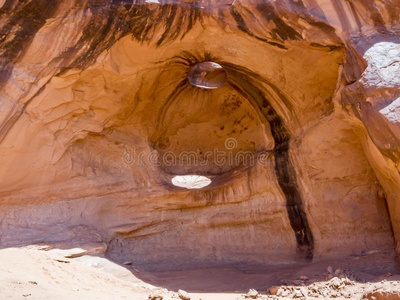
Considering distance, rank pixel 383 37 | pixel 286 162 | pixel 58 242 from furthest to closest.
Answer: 1. pixel 286 162
2. pixel 58 242
3. pixel 383 37

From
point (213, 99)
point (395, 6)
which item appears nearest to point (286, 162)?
point (213, 99)

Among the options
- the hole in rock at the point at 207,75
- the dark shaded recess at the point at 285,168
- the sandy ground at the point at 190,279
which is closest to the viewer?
the sandy ground at the point at 190,279

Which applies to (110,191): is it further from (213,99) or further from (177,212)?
(213,99)

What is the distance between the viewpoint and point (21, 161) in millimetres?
5141

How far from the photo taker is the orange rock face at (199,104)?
4.79 metres

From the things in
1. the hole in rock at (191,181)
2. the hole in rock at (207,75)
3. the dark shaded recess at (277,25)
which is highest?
the dark shaded recess at (277,25)

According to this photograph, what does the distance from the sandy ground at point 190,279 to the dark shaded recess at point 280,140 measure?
393 mm

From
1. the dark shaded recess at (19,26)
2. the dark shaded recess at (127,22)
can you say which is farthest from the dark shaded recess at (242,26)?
the dark shaded recess at (19,26)

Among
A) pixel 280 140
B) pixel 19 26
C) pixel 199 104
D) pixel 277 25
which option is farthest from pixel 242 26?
pixel 19 26

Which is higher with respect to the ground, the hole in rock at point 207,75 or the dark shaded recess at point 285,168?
the hole in rock at point 207,75

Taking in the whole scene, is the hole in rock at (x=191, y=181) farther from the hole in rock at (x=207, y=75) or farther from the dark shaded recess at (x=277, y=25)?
the dark shaded recess at (x=277, y=25)

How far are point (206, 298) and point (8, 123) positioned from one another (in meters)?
2.49

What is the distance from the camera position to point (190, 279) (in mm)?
4988

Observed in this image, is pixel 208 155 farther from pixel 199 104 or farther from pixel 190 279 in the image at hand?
pixel 190 279
